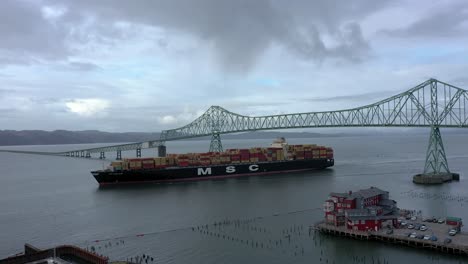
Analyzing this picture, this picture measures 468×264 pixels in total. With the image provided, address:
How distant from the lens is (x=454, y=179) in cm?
6159

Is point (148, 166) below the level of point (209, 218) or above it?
above

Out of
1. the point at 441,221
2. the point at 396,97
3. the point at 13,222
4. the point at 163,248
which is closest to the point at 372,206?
the point at 441,221

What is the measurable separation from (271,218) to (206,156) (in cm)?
3645

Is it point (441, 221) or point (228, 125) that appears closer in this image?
point (441, 221)

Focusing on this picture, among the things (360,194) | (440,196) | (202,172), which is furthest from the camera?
(202,172)

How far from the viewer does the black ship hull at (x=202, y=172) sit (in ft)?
219

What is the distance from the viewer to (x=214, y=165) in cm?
7406

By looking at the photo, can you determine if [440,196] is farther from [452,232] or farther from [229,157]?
[229,157]

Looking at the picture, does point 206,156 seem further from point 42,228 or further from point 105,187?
point 42,228

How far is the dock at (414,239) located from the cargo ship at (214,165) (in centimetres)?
3842

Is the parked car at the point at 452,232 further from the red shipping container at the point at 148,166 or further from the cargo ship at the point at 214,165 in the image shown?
the red shipping container at the point at 148,166

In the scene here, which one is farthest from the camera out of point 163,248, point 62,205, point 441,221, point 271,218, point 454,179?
point 454,179

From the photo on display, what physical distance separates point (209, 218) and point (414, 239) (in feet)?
61.2

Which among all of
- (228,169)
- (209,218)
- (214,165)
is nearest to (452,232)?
(209,218)
